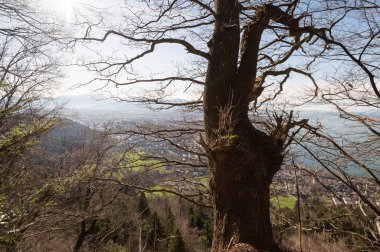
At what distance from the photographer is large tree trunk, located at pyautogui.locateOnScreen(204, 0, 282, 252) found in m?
2.68

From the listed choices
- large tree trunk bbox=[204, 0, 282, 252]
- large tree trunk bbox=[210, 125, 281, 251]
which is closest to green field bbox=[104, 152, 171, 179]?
large tree trunk bbox=[204, 0, 282, 252]

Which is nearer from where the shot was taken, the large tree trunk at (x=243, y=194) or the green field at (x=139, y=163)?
the large tree trunk at (x=243, y=194)

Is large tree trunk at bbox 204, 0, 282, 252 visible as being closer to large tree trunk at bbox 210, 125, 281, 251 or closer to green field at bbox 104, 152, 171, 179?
large tree trunk at bbox 210, 125, 281, 251

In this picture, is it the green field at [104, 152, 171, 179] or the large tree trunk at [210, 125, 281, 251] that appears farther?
the green field at [104, 152, 171, 179]

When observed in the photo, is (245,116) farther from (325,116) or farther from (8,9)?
(8,9)

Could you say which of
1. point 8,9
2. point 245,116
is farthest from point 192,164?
point 8,9

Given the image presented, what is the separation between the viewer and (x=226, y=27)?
323cm

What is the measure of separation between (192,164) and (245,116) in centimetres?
197

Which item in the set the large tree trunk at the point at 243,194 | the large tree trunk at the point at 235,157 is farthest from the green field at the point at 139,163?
the large tree trunk at the point at 243,194

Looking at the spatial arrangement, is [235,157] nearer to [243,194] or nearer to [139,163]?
[243,194]

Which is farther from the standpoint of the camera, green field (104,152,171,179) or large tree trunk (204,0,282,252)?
green field (104,152,171,179)

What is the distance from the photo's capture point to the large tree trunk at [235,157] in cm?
268

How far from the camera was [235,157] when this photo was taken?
274cm

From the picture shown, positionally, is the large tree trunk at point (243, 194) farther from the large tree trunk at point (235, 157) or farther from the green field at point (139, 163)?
the green field at point (139, 163)
